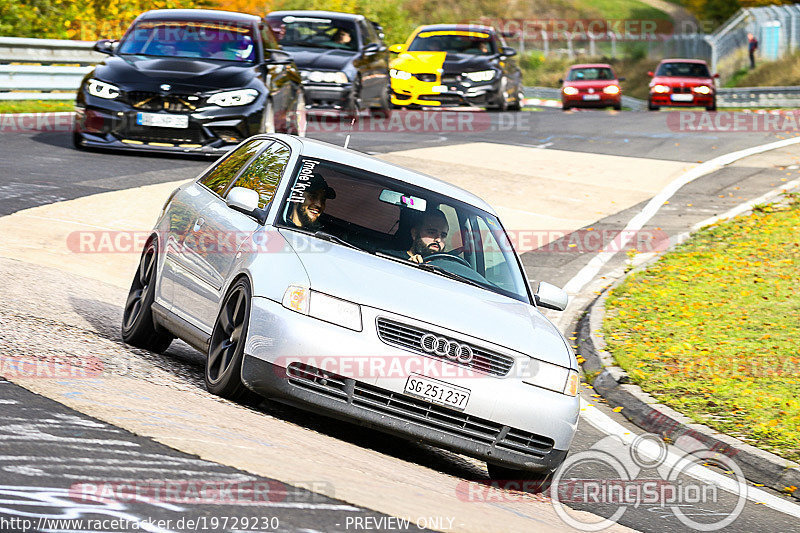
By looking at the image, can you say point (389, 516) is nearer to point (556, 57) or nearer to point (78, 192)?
point (78, 192)

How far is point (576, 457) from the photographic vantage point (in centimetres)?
798

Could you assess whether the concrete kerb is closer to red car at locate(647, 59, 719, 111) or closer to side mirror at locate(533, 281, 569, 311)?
side mirror at locate(533, 281, 569, 311)

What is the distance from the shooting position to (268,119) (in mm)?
17031

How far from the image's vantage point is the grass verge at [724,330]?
9188mm

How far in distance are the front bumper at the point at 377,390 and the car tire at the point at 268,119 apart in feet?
33.8

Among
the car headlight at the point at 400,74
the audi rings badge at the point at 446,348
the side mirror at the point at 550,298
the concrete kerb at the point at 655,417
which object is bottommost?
the car headlight at the point at 400,74

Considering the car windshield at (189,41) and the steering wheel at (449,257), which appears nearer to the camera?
the steering wheel at (449,257)

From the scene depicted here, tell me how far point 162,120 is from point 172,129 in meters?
0.17

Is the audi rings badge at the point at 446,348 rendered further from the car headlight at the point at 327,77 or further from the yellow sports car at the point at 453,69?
the yellow sports car at the point at 453,69

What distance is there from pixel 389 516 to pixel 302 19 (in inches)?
827

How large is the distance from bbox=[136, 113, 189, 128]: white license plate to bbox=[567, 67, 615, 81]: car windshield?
27377mm
